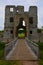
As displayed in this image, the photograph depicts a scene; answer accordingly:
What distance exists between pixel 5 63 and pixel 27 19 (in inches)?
1704

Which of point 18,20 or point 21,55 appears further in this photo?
point 18,20

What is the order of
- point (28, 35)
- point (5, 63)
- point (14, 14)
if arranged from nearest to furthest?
point (5, 63), point (28, 35), point (14, 14)

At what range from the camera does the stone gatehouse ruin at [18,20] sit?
60.0 metres

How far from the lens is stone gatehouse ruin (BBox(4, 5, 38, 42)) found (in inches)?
2363

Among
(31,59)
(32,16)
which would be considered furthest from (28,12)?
(31,59)

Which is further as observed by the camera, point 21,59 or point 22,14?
point 22,14

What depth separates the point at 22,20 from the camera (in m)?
63.4

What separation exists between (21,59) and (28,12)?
142 ft

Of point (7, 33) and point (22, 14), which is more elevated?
point (22, 14)

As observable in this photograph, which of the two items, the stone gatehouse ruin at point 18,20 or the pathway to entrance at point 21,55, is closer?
the pathway to entrance at point 21,55

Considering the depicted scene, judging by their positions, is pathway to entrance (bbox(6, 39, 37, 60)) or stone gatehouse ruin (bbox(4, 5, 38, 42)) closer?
pathway to entrance (bbox(6, 39, 37, 60))

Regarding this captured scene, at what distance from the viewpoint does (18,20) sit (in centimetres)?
6031

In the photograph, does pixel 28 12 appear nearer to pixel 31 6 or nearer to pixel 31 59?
pixel 31 6

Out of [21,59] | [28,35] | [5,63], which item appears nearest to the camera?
[5,63]
